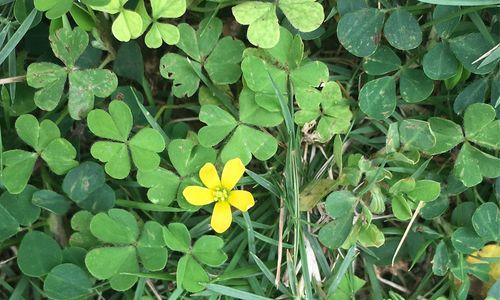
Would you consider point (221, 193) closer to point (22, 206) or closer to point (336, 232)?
point (336, 232)

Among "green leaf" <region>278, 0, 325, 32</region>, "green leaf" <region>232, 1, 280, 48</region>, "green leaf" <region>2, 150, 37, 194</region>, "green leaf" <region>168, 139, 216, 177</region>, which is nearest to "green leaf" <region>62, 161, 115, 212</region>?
"green leaf" <region>2, 150, 37, 194</region>

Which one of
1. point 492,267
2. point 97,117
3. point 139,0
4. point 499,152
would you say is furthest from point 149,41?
point 492,267

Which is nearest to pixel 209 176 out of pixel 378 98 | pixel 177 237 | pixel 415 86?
pixel 177 237

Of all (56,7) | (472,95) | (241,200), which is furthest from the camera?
(472,95)

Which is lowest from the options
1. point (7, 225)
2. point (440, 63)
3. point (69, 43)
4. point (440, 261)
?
point (440, 261)

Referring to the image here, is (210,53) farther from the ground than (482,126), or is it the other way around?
(210,53)

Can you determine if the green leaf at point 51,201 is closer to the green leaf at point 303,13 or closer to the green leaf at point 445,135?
the green leaf at point 303,13
